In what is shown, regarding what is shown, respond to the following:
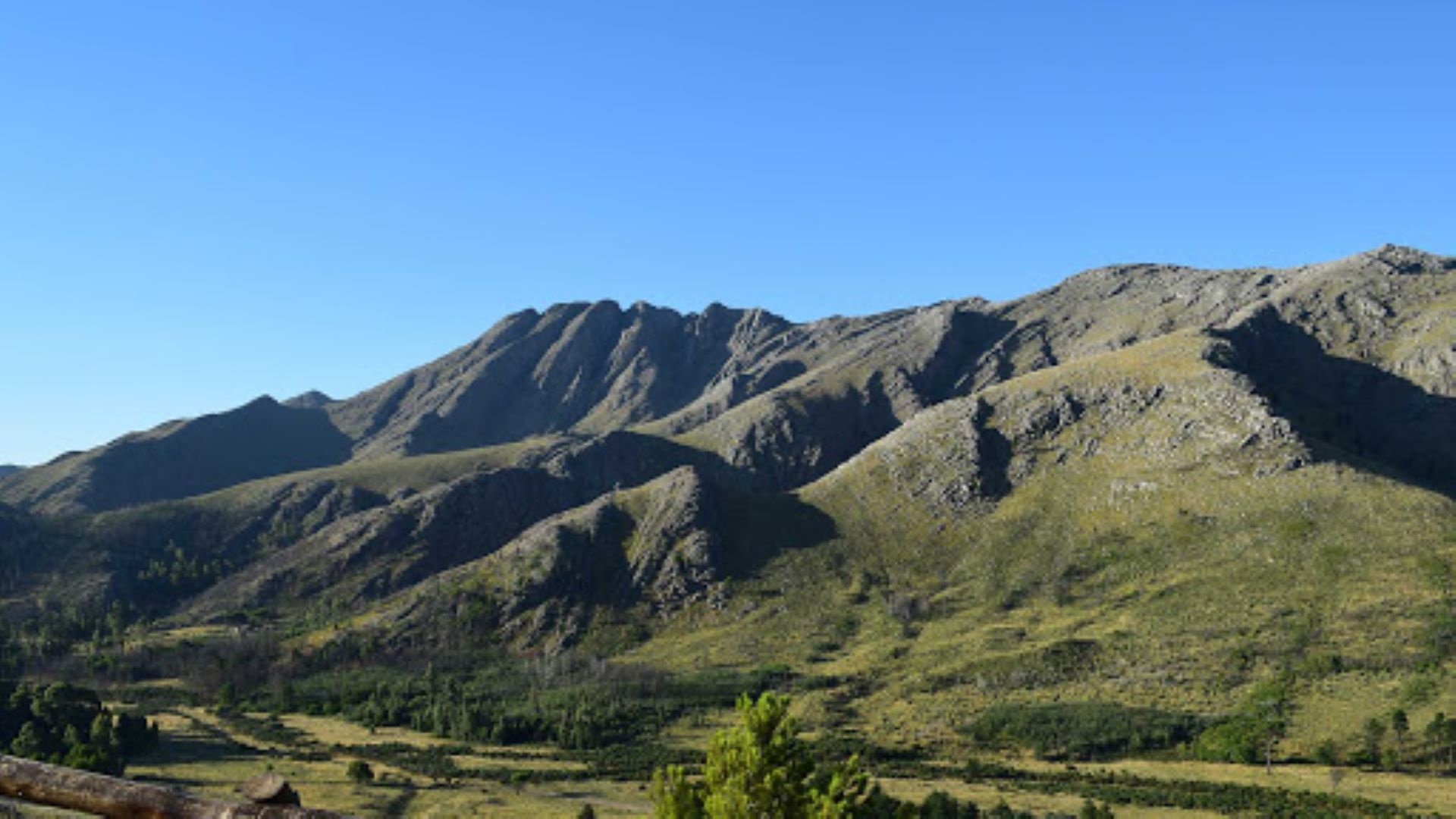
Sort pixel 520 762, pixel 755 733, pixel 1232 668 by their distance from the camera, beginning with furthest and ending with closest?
pixel 1232 668 < pixel 520 762 < pixel 755 733

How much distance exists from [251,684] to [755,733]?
207734mm

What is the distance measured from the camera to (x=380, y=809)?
94688 mm

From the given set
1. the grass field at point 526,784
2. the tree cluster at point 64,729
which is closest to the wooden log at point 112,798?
the grass field at point 526,784

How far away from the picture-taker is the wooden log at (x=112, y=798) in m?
7.50

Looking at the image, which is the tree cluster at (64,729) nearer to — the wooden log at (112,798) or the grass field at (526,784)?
the grass field at (526,784)

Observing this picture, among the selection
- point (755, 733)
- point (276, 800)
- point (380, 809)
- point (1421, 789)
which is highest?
point (276, 800)

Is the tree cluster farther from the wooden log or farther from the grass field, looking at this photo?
the wooden log

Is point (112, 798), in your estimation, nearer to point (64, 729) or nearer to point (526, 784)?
point (526, 784)

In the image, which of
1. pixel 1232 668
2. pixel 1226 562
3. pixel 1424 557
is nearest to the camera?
pixel 1232 668

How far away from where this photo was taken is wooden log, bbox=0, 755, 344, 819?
24.6 ft

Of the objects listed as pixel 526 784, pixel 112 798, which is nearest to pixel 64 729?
pixel 526 784

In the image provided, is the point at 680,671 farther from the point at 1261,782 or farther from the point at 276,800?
the point at 276,800

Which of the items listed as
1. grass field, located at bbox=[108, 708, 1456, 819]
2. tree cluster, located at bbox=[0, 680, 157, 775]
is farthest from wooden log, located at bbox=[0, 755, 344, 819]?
tree cluster, located at bbox=[0, 680, 157, 775]

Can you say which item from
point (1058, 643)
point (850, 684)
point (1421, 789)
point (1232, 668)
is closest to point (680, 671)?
point (850, 684)
